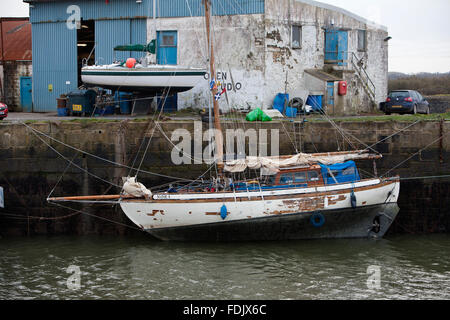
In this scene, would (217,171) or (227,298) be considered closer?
(227,298)

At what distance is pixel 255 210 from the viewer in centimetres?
1712

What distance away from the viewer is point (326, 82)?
82.2 feet

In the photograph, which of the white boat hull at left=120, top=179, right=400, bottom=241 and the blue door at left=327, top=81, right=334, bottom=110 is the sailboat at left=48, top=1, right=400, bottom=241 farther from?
the blue door at left=327, top=81, right=334, bottom=110

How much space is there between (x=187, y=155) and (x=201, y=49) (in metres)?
7.17

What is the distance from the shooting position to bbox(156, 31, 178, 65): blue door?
2520cm

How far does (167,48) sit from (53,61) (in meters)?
6.06

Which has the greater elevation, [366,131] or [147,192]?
[366,131]

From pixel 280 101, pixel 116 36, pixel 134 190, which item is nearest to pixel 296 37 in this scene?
pixel 280 101

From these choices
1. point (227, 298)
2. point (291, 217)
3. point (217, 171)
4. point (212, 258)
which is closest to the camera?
point (227, 298)

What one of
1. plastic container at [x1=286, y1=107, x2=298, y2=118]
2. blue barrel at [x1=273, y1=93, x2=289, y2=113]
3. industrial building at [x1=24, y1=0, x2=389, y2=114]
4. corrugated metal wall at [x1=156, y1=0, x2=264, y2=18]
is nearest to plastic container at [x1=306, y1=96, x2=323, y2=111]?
industrial building at [x1=24, y1=0, x2=389, y2=114]

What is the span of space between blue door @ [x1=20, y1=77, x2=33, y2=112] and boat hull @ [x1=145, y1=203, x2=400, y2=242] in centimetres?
1423

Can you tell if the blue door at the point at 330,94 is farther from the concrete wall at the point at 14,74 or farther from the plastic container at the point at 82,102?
the concrete wall at the point at 14,74
